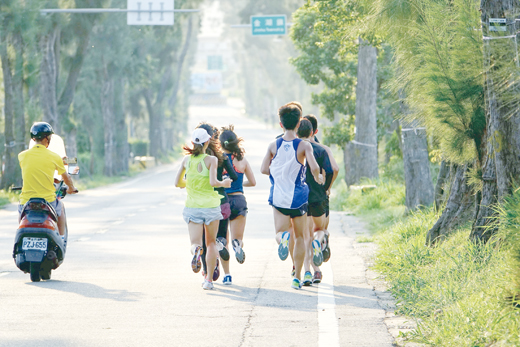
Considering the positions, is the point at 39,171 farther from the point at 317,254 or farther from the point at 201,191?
the point at 317,254

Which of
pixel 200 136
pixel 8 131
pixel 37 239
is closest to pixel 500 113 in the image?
pixel 200 136

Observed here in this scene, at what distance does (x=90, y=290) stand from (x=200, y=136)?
2.01 m

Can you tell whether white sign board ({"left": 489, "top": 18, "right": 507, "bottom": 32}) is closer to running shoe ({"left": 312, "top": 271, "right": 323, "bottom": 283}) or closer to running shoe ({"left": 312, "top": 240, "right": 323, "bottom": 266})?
running shoe ({"left": 312, "top": 240, "right": 323, "bottom": 266})

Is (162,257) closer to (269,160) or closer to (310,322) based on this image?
(269,160)

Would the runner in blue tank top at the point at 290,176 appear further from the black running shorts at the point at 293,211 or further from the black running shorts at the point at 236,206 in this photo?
the black running shorts at the point at 236,206

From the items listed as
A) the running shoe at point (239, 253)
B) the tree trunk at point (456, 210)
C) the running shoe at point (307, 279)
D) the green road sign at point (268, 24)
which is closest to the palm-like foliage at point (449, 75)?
the tree trunk at point (456, 210)

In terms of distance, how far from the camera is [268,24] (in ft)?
109

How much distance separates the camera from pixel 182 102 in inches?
3620

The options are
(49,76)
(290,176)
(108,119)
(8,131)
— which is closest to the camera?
(290,176)

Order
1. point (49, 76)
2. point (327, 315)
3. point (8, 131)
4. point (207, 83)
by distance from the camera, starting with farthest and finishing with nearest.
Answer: point (207, 83) < point (49, 76) < point (8, 131) < point (327, 315)

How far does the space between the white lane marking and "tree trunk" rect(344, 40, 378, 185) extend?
12.2 m

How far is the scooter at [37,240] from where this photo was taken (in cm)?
951

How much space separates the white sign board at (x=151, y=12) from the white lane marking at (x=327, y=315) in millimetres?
20210

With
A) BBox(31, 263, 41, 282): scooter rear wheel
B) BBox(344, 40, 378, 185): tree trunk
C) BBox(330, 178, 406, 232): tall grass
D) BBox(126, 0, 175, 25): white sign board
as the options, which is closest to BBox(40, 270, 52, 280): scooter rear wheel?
BBox(31, 263, 41, 282): scooter rear wheel
